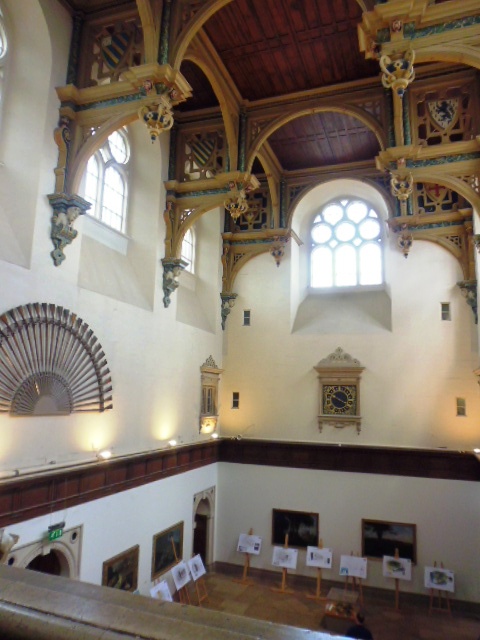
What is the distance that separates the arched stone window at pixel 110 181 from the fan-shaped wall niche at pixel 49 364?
266 centimetres

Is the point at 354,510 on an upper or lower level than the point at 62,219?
lower

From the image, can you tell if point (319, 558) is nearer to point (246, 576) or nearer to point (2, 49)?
point (246, 576)

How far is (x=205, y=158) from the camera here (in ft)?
40.0

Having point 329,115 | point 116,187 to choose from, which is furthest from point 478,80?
point 116,187

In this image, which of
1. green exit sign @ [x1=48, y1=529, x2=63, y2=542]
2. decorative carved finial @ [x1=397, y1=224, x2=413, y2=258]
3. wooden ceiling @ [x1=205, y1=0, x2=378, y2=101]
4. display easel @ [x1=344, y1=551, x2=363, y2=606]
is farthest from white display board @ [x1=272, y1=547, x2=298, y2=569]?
wooden ceiling @ [x1=205, y1=0, x2=378, y2=101]

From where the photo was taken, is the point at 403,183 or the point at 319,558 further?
the point at 319,558

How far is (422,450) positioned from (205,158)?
9081 millimetres

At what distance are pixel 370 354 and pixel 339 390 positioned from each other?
50.1 inches

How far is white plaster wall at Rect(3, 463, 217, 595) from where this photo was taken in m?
7.40

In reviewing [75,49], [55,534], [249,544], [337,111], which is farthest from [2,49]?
[249,544]

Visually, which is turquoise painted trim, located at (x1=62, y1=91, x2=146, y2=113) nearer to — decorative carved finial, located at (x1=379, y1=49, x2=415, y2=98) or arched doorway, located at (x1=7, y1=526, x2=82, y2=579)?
decorative carved finial, located at (x1=379, y1=49, x2=415, y2=98)

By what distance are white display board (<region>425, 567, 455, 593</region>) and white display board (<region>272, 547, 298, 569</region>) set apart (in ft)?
9.70

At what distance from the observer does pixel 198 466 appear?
39.3 ft

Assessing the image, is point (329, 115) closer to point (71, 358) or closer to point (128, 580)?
point (71, 358)
